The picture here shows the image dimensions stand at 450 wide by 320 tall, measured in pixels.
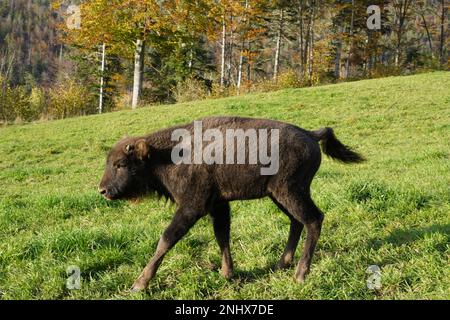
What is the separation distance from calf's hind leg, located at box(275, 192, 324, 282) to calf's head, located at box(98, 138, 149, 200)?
144 cm

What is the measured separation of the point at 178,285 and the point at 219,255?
855 millimetres

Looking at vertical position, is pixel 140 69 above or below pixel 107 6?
below

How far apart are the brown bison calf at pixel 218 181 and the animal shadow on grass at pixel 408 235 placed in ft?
3.47

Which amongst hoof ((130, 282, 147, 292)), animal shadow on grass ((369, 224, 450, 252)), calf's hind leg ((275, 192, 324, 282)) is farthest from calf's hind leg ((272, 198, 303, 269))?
hoof ((130, 282, 147, 292))

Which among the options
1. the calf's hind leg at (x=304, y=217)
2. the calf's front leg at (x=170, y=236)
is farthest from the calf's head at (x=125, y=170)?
the calf's hind leg at (x=304, y=217)

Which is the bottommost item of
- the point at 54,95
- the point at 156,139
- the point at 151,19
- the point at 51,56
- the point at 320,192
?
the point at 320,192

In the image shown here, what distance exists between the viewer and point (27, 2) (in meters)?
171

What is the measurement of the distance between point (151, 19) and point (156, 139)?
924 inches

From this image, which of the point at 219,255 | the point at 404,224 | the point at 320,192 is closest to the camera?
the point at 219,255

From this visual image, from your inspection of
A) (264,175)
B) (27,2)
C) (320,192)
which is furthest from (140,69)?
(27,2)

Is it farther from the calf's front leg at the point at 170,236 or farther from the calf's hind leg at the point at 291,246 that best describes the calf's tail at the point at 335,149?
the calf's front leg at the point at 170,236
